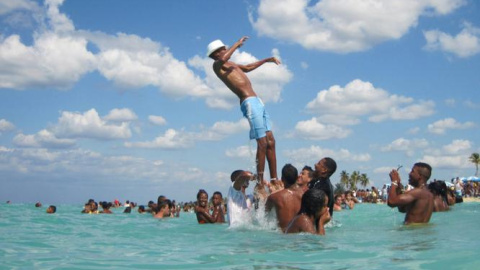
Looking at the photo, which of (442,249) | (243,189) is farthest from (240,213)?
(442,249)

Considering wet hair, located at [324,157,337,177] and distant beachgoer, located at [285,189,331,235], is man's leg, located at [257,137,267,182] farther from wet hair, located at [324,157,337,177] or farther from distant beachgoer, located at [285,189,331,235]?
distant beachgoer, located at [285,189,331,235]

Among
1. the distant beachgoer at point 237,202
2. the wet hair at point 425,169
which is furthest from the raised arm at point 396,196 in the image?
the distant beachgoer at point 237,202

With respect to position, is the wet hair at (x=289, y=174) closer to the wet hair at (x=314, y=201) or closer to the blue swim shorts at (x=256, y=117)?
the blue swim shorts at (x=256, y=117)

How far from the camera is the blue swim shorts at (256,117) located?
10047 mm

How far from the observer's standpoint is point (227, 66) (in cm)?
1030

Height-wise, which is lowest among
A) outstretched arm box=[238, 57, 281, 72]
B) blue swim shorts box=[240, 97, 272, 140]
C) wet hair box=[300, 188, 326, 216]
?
wet hair box=[300, 188, 326, 216]

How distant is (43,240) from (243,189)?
4042 millimetres

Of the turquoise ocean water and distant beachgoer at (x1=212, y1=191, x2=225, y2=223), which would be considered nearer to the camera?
the turquoise ocean water

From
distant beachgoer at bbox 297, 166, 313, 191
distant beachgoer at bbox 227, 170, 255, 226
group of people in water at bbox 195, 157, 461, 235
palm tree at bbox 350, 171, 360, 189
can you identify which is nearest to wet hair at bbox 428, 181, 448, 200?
group of people in water at bbox 195, 157, 461, 235

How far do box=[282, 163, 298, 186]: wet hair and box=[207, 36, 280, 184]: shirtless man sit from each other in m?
0.89

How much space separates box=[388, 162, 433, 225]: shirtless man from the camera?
9363mm

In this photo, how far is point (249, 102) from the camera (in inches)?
399

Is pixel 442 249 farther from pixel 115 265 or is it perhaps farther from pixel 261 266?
pixel 115 265

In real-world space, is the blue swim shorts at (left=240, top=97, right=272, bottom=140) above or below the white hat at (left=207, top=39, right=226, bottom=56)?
below
